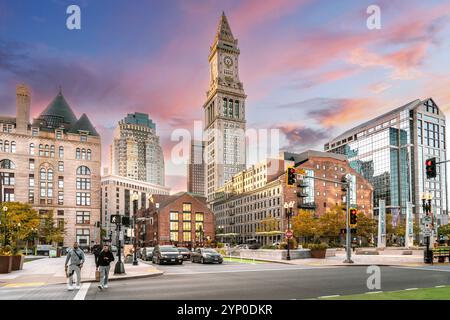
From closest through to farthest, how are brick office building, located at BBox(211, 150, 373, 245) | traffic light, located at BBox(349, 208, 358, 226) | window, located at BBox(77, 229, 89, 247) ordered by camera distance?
1. traffic light, located at BBox(349, 208, 358, 226)
2. brick office building, located at BBox(211, 150, 373, 245)
3. window, located at BBox(77, 229, 89, 247)

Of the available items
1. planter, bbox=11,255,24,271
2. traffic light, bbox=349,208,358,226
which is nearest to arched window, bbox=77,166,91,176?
planter, bbox=11,255,24,271

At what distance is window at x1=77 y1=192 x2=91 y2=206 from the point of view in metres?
119

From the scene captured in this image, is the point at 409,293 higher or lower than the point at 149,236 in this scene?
higher

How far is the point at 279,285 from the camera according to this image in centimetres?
1906

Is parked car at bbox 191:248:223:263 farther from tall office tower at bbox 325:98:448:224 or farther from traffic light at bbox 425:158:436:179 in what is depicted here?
tall office tower at bbox 325:98:448:224

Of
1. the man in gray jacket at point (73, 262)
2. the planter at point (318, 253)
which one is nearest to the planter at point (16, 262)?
the man in gray jacket at point (73, 262)

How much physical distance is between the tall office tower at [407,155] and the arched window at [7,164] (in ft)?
389

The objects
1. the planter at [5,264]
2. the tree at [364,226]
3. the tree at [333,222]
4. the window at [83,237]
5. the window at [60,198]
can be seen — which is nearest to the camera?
the planter at [5,264]

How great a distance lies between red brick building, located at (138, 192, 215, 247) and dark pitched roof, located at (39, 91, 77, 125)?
38809 millimetres

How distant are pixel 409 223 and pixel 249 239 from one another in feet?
224

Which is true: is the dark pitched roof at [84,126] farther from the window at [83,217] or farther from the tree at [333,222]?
the tree at [333,222]

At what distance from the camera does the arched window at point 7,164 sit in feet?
357
